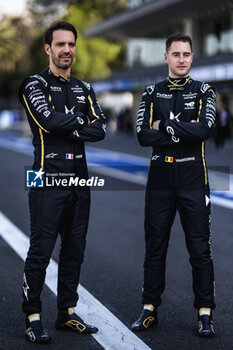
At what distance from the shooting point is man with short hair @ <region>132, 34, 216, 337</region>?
3961 mm

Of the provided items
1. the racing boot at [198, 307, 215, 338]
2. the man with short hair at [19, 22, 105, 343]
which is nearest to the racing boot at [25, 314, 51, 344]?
the man with short hair at [19, 22, 105, 343]

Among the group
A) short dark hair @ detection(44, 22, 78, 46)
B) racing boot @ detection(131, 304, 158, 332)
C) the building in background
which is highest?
the building in background

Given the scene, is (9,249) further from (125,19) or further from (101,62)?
(101,62)

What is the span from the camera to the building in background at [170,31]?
3005 cm

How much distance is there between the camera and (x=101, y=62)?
207ft

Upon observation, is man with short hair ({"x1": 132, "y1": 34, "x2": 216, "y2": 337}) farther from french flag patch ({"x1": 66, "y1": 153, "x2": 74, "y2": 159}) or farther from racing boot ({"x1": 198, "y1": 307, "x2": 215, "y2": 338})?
french flag patch ({"x1": 66, "y1": 153, "x2": 74, "y2": 159})

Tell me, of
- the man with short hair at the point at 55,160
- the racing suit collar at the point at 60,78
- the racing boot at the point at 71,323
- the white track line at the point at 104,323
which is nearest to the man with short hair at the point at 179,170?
the white track line at the point at 104,323

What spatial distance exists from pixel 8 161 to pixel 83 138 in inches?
601

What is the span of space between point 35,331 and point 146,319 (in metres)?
0.76

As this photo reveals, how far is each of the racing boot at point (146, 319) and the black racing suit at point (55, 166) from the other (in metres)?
0.46

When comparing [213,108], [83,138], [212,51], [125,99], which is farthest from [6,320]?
[125,99]

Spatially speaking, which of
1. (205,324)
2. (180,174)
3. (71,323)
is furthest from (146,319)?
(180,174)

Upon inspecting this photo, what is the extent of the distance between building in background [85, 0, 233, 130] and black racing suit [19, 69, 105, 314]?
78.2 ft

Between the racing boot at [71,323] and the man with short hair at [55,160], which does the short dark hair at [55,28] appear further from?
the racing boot at [71,323]
